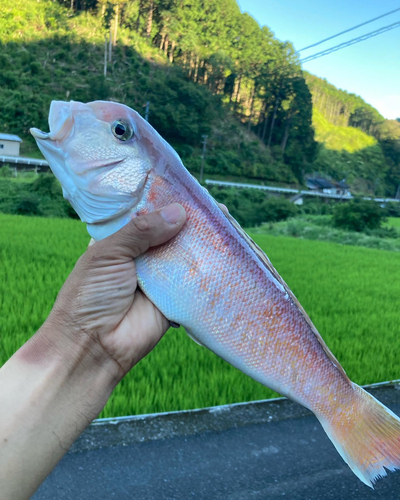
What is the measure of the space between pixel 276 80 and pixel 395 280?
41.6 metres

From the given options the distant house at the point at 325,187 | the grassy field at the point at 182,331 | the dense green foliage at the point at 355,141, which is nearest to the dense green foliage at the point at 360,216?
the grassy field at the point at 182,331

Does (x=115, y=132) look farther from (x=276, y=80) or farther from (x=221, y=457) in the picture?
(x=276, y=80)

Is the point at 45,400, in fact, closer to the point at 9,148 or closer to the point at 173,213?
the point at 173,213

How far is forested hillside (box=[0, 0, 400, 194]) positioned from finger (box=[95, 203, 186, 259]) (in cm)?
2461

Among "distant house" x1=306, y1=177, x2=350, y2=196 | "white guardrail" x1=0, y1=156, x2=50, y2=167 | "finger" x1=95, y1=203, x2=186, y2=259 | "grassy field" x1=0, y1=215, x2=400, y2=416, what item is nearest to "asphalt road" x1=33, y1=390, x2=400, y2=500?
"grassy field" x1=0, y1=215, x2=400, y2=416

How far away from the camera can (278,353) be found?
101 centimetres

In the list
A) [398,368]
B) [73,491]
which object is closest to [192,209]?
[73,491]

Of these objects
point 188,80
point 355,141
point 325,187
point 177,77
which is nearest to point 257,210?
point 177,77

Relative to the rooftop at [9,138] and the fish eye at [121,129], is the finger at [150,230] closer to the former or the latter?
the fish eye at [121,129]

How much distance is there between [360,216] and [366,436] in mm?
20471

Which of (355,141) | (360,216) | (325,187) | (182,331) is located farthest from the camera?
(355,141)

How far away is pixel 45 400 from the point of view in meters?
1.01

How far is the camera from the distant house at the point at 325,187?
41.1m

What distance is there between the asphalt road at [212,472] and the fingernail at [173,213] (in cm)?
165
